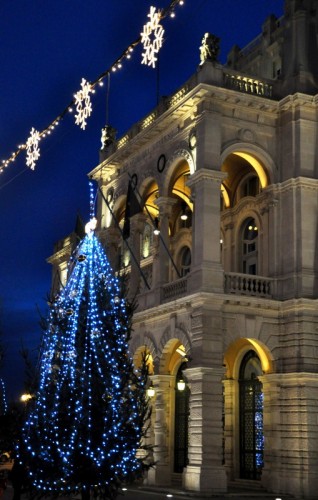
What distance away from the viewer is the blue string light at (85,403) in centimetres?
1761

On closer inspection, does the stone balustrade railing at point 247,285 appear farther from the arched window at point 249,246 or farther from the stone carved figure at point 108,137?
the stone carved figure at point 108,137

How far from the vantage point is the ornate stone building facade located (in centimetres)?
2866

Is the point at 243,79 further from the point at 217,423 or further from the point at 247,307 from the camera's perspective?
the point at 217,423

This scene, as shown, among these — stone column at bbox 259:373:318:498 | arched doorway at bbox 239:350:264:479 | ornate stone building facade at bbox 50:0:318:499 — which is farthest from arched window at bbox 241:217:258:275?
stone column at bbox 259:373:318:498

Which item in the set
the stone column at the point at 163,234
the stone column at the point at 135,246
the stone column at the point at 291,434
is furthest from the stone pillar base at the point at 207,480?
the stone column at the point at 135,246

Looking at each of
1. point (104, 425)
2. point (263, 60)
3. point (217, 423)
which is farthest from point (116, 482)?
point (263, 60)

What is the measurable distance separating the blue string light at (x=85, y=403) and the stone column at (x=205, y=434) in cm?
989

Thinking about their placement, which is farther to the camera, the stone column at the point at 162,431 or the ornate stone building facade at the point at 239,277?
the stone column at the point at 162,431

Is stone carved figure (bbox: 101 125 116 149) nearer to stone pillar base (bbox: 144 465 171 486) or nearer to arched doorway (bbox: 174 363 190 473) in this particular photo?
arched doorway (bbox: 174 363 190 473)

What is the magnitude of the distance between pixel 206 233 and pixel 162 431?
841cm

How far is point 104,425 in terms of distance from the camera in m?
→ 17.8

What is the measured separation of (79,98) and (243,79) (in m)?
9.51

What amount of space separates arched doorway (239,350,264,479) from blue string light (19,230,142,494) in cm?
1396

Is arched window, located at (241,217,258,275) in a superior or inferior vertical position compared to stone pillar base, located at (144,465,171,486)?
superior
